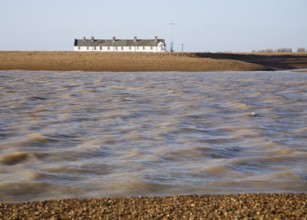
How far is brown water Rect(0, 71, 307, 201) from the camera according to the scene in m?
6.21

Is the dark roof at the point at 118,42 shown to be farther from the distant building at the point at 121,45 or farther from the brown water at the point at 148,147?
the brown water at the point at 148,147

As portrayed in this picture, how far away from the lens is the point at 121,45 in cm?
8775

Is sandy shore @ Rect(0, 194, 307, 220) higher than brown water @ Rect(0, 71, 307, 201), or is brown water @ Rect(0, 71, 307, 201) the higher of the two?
sandy shore @ Rect(0, 194, 307, 220)

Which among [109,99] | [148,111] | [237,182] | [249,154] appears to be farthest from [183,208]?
[109,99]

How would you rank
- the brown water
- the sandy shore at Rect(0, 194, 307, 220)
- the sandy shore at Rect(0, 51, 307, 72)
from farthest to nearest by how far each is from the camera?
the sandy shore at Rect(0, 51, 307, 72)
the brown water
the sandy shore at Rect(0, 194, 307, 220)

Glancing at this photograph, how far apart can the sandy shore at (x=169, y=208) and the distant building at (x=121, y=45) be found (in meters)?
79.8

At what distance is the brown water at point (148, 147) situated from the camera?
621 cm

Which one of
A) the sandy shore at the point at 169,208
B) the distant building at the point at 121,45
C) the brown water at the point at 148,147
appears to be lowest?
the distant building at the point at 121,45

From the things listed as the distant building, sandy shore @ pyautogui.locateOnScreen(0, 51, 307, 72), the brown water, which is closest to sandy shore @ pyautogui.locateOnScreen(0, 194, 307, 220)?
the brown water

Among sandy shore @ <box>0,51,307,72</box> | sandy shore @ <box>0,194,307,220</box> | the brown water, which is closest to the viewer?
sandy shore @ <box>0,194,307,220</box>

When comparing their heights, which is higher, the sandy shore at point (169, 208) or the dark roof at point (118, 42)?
the sandy shore at point (169, 208)

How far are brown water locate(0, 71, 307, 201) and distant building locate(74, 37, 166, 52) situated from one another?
231ft

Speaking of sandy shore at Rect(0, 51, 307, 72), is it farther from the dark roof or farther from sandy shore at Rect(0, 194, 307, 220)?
the dark roof

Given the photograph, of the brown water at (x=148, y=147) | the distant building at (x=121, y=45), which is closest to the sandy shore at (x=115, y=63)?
the brown water at (x=148, y=147)
